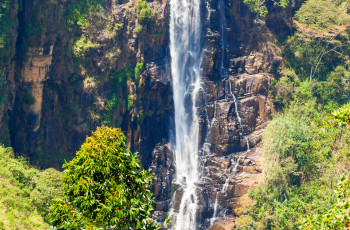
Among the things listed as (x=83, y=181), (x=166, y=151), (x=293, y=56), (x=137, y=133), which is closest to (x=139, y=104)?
(x=137, y=133)

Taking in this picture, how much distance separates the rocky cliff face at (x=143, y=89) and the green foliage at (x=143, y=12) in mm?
303

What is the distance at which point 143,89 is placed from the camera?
30.7 meters

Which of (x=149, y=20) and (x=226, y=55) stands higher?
(x=149, y=20)

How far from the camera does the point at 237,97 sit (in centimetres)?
3181

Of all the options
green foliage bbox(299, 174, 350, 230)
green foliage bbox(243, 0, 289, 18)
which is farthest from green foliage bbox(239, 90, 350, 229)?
green foliage bbox(299, 174, 350, 230)

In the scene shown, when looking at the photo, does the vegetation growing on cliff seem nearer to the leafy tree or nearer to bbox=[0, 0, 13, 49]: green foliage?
the leafy tree

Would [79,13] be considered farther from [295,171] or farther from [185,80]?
[295,171]

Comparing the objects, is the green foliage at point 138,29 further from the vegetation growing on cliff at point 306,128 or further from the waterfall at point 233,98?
the vegetation growing on cliff at point 306,128

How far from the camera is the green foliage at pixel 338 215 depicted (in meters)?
7.11

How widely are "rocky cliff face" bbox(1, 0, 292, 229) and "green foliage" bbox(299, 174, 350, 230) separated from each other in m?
21.4

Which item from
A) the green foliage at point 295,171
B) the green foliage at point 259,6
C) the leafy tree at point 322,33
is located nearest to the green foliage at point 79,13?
the green foliage at point 259,6

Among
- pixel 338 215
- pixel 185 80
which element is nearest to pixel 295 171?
pixel 185 80

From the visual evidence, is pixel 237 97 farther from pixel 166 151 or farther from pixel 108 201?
pixel 108 201

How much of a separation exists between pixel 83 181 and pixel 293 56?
1125 inches
